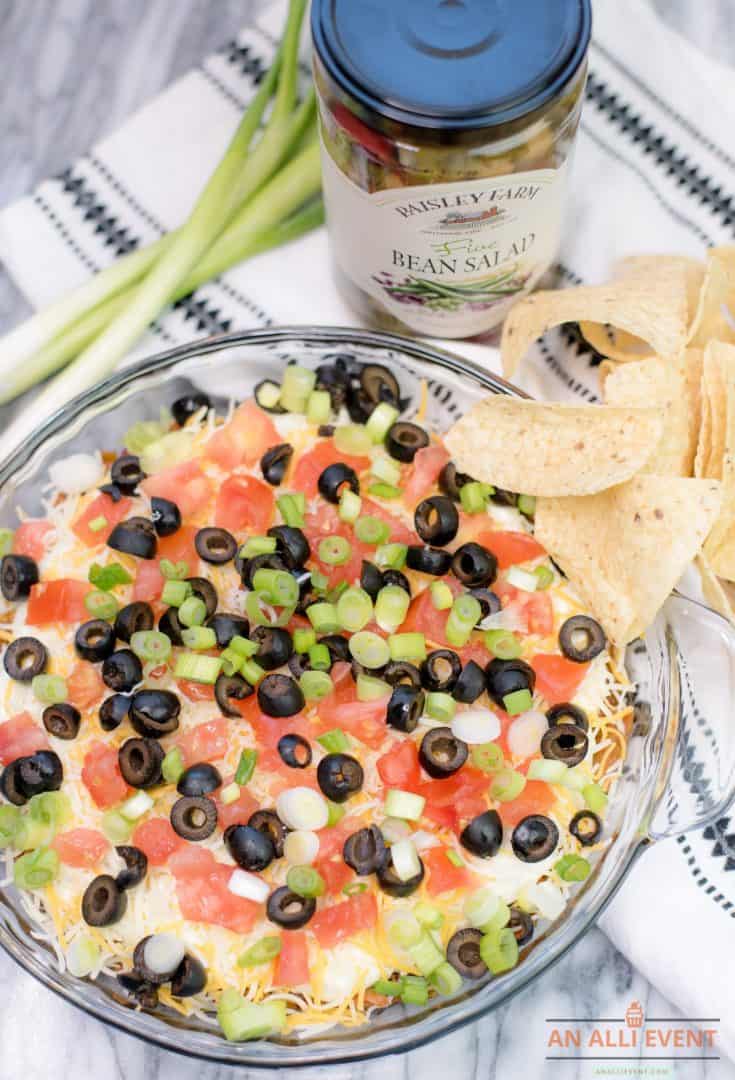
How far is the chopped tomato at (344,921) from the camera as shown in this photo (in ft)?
6.69

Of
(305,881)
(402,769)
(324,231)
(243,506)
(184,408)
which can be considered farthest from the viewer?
(324,231)

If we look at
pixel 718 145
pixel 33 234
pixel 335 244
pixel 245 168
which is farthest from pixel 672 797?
pixel 33 234

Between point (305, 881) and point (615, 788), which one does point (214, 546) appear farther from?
point (615, 788)

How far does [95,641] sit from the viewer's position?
2.19 meters

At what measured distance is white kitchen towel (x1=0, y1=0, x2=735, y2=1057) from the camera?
2.65m

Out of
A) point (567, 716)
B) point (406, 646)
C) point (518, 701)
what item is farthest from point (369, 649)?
point (567, 716)

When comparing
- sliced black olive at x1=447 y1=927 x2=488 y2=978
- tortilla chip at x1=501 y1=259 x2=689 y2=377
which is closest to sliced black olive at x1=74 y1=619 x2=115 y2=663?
sliced black olive at x1=447 y1=927 x2=488 y2=978

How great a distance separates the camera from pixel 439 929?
2043 mm

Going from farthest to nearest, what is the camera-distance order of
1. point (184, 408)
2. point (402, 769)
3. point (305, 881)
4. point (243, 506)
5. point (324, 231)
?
1. point (324, 231)
2. point (184, 408)
3. point (243, 506)
4. point (402, 769)
5. point (305, 881)

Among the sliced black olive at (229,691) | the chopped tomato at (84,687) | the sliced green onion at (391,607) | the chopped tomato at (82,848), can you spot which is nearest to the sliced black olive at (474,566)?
the sliced green onion at (391,607)

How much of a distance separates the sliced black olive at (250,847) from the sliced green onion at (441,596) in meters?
0.50

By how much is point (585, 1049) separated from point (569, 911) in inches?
14.9

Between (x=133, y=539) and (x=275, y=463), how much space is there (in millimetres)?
305

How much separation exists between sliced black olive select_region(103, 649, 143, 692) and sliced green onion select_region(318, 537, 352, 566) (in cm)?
38
